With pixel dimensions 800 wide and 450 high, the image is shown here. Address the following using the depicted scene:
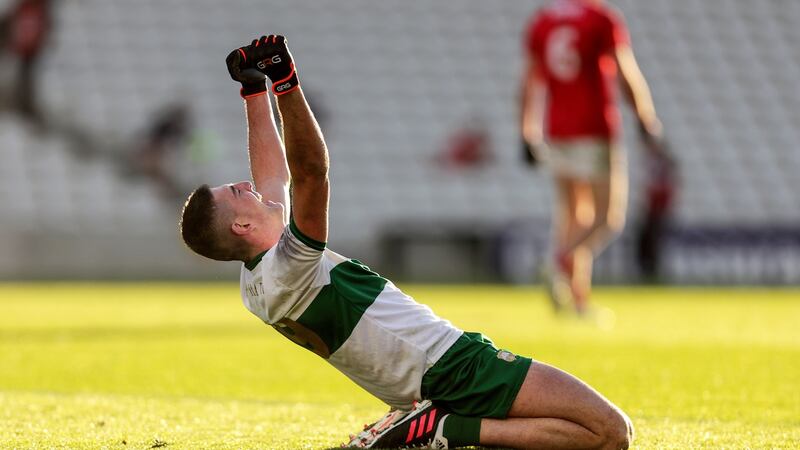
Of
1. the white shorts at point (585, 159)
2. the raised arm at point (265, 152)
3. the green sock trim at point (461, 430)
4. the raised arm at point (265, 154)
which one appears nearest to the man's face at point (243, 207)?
the raised arm at point (265, 152)

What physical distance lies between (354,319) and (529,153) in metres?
5.44

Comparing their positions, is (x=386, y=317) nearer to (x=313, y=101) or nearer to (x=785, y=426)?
(x=785, y=426)

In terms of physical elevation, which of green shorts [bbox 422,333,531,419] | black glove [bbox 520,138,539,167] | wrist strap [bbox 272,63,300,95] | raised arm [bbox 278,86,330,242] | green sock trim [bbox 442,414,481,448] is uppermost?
wrist strap [bbox 272,63,300,95]

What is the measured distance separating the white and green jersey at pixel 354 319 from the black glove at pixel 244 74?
454 millimetres

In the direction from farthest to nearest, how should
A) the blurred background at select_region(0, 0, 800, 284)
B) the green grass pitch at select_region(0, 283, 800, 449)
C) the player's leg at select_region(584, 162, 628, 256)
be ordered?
the blurred background at select_region(0, 0, 800, 284)
the player's leg at select_region(584, 162, 628, 256)
the green grass pitch at select_region(0, 283, 800, 449)

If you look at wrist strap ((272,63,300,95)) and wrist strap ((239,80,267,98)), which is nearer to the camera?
wrist strap ((272,63,300,95))

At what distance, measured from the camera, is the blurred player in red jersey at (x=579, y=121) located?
8352mm

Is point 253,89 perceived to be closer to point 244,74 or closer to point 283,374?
point 244,74

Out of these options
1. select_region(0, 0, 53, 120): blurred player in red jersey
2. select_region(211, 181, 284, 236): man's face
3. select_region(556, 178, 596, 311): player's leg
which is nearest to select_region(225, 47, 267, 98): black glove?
select_region(211, 181, 284, 236): man's face

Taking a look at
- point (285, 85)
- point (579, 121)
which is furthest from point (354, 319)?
point (579, 121)

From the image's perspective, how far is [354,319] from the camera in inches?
130

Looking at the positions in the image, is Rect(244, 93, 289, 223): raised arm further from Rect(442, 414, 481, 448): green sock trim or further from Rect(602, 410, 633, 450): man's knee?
Rect(602, 410, 633, 450): man's knee

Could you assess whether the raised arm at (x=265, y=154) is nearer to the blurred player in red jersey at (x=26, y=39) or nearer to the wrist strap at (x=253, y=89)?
the wrist strap at (x=253, y=89)

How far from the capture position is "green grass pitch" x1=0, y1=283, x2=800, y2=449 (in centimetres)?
372
